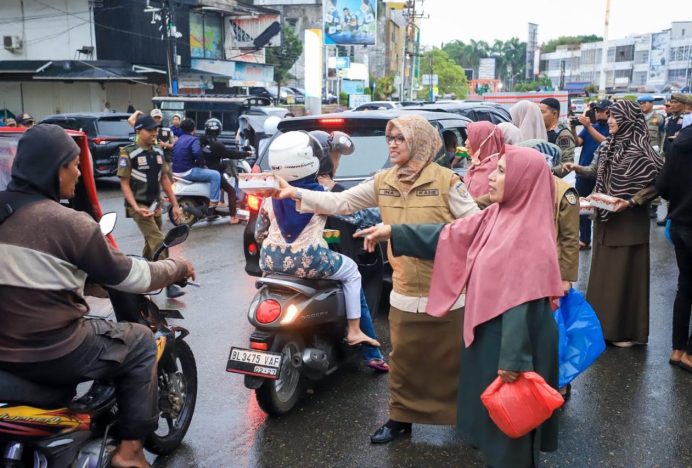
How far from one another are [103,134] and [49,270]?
1489 cm

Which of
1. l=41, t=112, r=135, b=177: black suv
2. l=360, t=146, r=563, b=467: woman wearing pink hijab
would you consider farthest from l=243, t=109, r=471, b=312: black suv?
l=41, t=112, r=135, b=177: black suv

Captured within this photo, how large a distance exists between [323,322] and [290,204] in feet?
2.59

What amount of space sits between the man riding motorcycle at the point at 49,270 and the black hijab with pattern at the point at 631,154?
4.07 meters

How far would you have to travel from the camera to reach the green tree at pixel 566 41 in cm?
14707

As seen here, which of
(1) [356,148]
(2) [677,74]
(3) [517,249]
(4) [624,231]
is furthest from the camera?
(2) [677,74]

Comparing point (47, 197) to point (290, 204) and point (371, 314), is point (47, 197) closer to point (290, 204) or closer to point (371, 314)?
point (290, 204)

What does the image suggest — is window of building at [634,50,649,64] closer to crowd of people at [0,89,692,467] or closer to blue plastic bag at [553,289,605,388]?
crowd of people at [0,89,692,467]

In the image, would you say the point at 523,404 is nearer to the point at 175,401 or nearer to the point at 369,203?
the point at 369,203

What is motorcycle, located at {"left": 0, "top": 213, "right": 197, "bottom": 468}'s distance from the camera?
281 centimetres

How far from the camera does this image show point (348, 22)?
164 feet

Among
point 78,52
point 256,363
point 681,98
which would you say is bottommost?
point 256,363

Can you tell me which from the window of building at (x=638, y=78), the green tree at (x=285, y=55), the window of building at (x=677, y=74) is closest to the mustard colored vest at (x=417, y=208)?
the green tree at (x=285, y=55)

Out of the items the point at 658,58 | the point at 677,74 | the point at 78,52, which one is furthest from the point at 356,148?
the point at 658,58

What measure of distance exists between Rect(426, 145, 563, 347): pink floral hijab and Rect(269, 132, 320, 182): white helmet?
144cm
